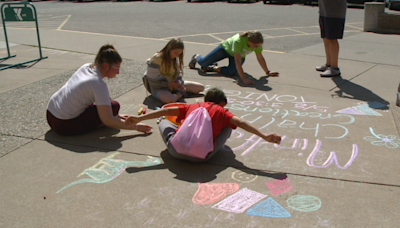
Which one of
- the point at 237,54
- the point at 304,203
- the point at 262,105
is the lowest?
the point at 304,203

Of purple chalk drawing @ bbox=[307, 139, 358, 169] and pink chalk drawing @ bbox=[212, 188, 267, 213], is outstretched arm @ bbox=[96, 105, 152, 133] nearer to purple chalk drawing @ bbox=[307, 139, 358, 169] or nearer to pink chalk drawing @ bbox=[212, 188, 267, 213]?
pink chalk drawing @ bbox=[212, 188, 267, 213]

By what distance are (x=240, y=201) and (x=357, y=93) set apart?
3465mm

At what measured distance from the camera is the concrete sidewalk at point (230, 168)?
104 inches

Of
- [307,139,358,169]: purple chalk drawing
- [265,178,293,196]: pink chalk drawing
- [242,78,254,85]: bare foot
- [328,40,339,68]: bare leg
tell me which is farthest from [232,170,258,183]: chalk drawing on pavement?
[328,40,339,68]: bare leg

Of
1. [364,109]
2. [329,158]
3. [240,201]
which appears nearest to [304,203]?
[240,201]

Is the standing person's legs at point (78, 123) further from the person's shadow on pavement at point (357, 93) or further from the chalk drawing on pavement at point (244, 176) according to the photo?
the person's shadow on pavement at point (357, 93)

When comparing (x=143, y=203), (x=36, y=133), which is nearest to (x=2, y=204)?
(x=143, y=203)

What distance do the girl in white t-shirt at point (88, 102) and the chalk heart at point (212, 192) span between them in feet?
4.01

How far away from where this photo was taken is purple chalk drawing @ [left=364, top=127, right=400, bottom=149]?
3.75m

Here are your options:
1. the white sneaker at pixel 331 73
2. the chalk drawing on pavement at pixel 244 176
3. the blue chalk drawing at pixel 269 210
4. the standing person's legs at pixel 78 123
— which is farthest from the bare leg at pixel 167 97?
the white sneaker at pixel 331 73

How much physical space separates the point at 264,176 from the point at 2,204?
2011 mm

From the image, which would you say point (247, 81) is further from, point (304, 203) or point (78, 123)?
point (304, 203)

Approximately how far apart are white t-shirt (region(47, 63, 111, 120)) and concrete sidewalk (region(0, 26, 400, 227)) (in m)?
0.29

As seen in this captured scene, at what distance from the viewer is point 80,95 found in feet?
12.4
